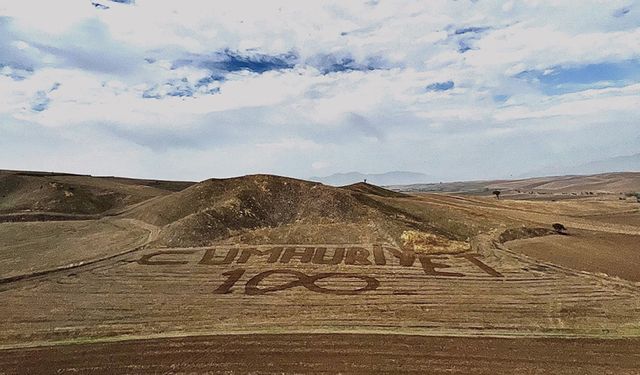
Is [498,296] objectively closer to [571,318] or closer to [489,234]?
[571,318]

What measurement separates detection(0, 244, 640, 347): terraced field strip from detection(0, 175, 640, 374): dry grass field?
21cm

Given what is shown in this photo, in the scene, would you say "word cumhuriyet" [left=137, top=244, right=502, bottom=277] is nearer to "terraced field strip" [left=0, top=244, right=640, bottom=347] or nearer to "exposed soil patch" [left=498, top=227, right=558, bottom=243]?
"terraced field strip" [left=0, top=244, right=640, bottom=347]

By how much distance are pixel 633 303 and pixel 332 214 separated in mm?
48531

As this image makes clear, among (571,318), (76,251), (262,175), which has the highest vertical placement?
(262,175)

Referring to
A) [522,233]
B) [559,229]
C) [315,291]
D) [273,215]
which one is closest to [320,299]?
[315,291]

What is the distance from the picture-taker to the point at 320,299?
41219mm

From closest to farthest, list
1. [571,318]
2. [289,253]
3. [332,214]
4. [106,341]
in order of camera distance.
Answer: [106,341] < [571,318] < [289,253] < [332,214]

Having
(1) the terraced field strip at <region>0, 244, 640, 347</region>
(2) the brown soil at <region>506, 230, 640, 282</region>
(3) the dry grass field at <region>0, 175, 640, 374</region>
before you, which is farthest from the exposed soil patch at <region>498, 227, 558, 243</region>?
(1) the terraced field strip at <region>0, 244, 640, 347</region>

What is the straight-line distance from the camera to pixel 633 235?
74938 millimetres

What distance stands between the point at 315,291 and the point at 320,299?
8.50 ft

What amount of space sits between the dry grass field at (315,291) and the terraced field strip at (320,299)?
0.21m

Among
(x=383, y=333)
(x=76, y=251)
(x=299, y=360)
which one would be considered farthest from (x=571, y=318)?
(x=76, y=251)

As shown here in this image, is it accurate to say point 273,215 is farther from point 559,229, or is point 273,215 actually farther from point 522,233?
point 559,229

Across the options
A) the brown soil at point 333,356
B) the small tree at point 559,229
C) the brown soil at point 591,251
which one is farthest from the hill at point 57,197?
the small tree at point 559,229
